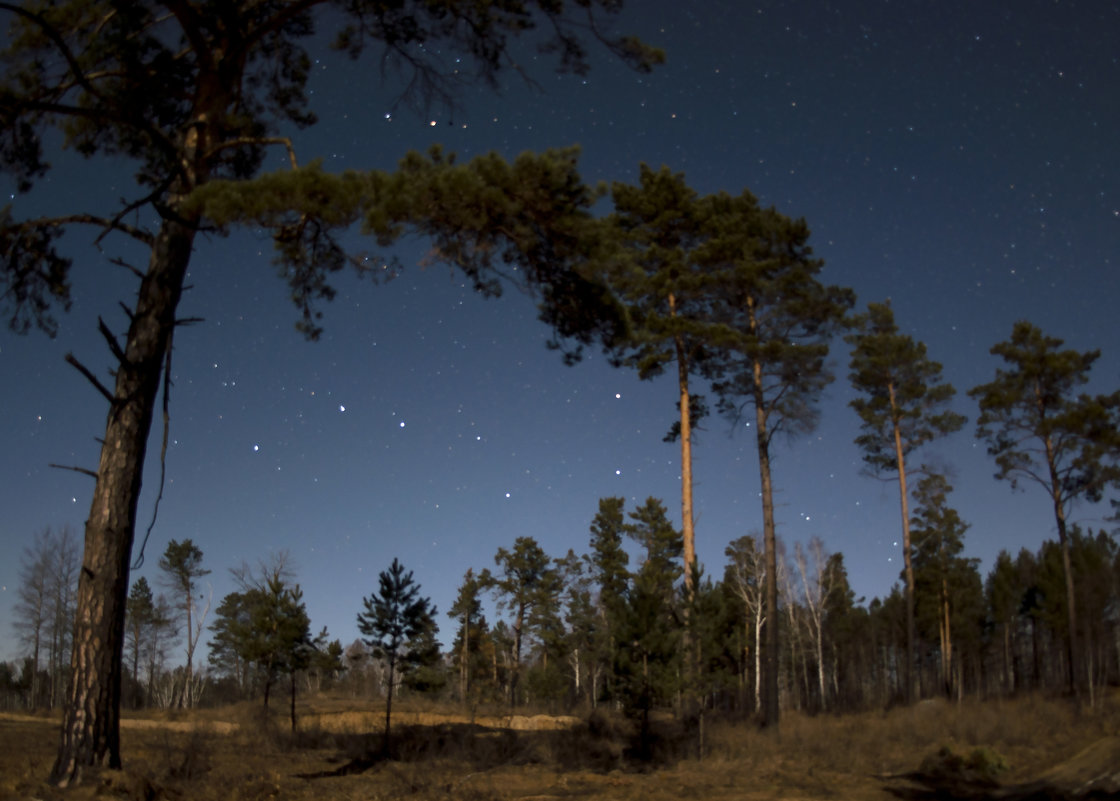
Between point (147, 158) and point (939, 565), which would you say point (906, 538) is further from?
point (147, 158)

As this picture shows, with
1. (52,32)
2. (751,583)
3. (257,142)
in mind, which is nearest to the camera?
(52,32)

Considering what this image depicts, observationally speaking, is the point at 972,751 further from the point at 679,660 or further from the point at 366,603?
the point at 366,603

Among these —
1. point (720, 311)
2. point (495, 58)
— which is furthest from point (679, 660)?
point (495, 58)

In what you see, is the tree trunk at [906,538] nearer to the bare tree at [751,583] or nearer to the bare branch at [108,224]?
the bare tree at [751,583]

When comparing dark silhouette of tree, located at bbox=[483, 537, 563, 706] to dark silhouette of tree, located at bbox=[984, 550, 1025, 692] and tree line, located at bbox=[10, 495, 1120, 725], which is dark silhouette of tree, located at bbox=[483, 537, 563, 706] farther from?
dark silhouette of tree, located at bbox=[984, 550, 1025, 692]

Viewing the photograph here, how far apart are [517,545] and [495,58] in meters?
37.0

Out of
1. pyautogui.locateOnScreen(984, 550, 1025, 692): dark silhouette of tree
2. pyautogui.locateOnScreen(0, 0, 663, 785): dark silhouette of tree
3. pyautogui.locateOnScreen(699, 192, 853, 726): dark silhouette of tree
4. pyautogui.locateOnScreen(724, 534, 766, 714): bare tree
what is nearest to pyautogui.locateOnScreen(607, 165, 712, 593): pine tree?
pyautogui.locateOnScreen(699, 192, 853, 726): dark silhouette of tree

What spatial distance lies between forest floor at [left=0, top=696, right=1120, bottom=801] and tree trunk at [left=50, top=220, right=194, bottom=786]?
413mm

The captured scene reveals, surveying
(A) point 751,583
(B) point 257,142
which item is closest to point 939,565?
(A) point 751,583

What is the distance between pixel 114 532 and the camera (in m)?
7.01

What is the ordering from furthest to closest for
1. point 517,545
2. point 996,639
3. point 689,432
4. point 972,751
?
point 996,639, point 517,545, point 689,432, point 972,751

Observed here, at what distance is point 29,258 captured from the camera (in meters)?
8.70

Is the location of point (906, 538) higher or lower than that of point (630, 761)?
higher

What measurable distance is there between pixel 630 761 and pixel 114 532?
1212 centimetres
